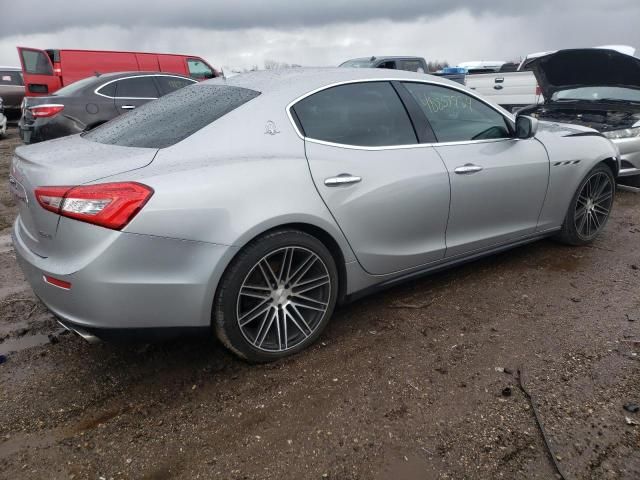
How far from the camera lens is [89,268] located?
221cm

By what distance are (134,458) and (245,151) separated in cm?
149

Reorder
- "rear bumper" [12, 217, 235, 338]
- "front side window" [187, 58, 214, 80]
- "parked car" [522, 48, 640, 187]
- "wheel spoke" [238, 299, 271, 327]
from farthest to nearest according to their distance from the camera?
"front side window" [187, 58, 214, 80], "parked car" [522, 48, 640, 187], "wheel spoke" [238, 299, 271, 327], "rear bumper" [12, 217, 235, 338]

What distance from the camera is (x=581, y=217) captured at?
4.31m

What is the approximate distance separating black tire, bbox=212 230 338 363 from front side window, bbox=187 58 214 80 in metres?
11.3

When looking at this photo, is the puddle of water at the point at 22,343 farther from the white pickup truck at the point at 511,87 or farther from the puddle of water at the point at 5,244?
the white pickup truck at the point at 511,87

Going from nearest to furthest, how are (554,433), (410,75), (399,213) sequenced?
(554,433)
(399,213)
(410,75)

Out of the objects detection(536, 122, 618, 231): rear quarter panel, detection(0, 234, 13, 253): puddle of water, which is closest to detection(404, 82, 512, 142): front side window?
detection(536, 122, 618, 231): rear quarter panel

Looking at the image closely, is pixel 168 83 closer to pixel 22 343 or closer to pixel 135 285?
pixel 22 343

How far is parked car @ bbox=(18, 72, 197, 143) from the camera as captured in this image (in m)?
7.51

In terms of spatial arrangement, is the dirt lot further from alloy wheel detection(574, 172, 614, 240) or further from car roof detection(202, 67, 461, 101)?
car roof detection(202, 67, 461, 101)

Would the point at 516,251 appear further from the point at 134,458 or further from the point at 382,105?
the point at 134,458

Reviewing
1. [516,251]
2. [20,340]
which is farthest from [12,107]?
[516,251]

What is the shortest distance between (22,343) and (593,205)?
4419mm

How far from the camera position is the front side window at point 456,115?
3.34m
